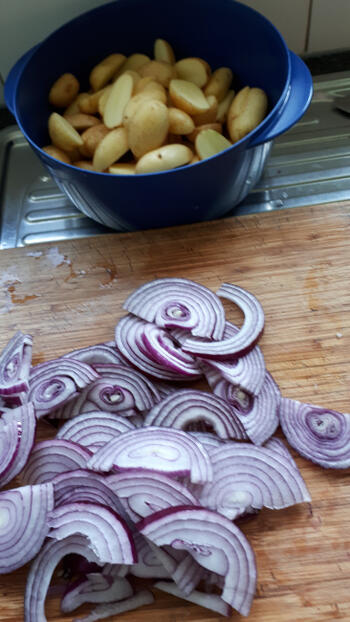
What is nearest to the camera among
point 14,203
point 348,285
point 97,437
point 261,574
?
point 261,574

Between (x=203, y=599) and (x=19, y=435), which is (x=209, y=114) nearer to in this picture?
(x=19, y=435)

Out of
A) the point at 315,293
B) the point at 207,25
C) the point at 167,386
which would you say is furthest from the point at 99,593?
the point at 207,25

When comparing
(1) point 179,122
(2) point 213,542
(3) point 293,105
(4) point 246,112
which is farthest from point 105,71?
(2) point 213,542

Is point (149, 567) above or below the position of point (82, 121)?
below

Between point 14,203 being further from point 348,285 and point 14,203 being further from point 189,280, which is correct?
point 348,285

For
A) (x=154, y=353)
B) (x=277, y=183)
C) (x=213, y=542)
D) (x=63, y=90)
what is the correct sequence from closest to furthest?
(x=213, y=542) < (x=154, y=353) < (x=63, y=90) < (x=277, y=183)

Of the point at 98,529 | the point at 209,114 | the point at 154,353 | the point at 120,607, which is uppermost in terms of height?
the point at 209,114

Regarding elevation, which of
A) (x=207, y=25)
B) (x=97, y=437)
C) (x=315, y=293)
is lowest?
(x=97, y=437)

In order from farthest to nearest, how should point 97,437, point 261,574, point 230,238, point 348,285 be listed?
1. point 230,238
2. point 348,285
3. point 97,437
4. point 261,574
